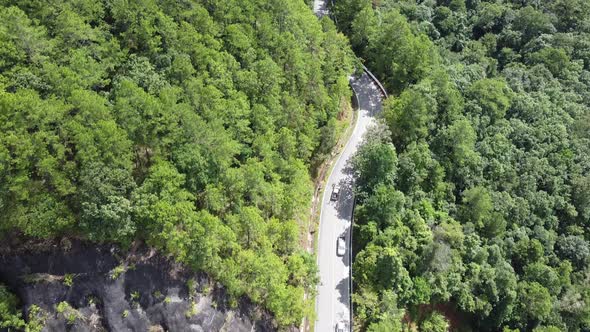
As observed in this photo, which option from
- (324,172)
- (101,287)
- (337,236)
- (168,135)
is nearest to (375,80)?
(324,172)

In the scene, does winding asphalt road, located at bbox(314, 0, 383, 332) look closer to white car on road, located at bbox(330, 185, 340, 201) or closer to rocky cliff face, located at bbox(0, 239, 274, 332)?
white car on road, located at bbox(330, 185, 340, 201)

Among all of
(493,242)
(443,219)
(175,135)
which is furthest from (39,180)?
(493,242)

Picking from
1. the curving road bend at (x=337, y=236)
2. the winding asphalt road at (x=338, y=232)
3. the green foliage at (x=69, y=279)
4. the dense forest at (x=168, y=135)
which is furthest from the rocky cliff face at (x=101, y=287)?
the winding asphalt road at (x=338, y=232)

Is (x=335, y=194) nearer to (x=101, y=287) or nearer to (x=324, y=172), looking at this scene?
(x=324, y=172)

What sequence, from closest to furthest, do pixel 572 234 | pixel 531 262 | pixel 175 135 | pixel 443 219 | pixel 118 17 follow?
pixel 175 135 → pixel 118 17 → pixel 443 219 → pixel 531 262 → pixel 572 234

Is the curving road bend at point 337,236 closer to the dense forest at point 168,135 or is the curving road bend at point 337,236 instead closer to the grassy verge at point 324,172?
the grassy verge at point 324,172

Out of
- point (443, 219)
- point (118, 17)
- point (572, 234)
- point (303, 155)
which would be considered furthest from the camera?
point (572, 234)

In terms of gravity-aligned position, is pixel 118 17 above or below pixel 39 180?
above

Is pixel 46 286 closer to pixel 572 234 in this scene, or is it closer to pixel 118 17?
pixel 118 17

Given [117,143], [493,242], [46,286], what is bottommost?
[46,286]
